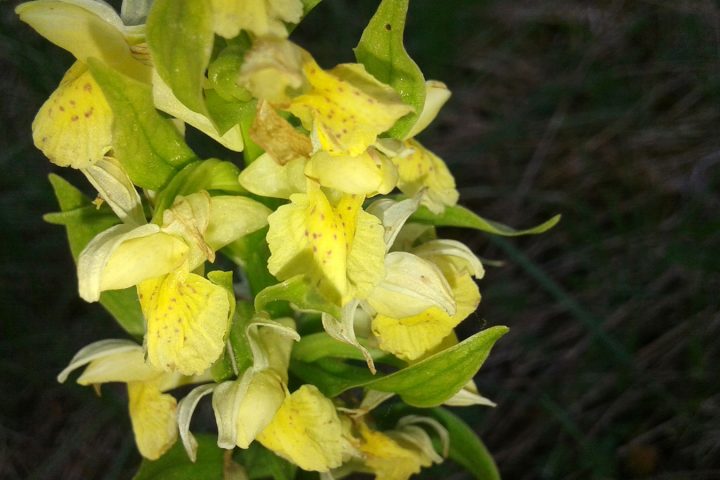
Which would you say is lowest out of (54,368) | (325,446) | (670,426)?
(54,368)

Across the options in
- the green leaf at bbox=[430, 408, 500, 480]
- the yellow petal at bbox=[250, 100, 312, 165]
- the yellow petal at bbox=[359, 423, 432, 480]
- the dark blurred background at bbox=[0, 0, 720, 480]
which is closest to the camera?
the yellow petal at bbox=[250, 100, 312, 165]

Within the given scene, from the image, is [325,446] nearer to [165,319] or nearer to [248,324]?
[248,324]

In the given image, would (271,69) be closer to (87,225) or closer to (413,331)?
(413,331)

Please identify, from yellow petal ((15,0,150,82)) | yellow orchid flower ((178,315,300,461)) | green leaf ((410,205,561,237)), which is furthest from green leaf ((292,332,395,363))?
yellow petal ((15,0,150,82))

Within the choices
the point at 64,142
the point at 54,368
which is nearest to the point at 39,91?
the point at 54,368

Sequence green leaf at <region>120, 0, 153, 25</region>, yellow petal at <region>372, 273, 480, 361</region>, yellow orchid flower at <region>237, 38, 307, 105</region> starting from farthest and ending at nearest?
yellow petal at <region>372, 273, 480, 361</region>, green leaf at <region>120, 0, 153, 25</region>, yellow orchid flower at <region>237, 38, 307, 105</region>

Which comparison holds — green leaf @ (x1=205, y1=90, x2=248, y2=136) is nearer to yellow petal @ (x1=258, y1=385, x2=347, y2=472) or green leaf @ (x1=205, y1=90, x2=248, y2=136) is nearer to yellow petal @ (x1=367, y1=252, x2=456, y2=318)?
yellow petal @ (x1=367, y1=252, x2=456, y2=318)

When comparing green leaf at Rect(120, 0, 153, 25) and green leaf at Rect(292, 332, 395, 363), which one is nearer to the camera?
green leaf at Rect(120, 0, 153, 25)
